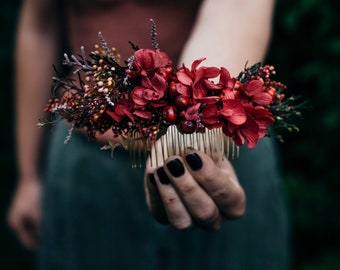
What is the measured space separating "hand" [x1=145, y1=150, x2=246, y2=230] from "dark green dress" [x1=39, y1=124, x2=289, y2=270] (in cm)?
34

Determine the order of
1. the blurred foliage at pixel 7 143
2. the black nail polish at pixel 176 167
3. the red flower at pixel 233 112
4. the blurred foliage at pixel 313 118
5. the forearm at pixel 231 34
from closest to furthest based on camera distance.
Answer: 1. the red flower at pixel 233 112
2. the black nail polish at pixel 176 167
3. the forearm at pixel 231 34
4. the blurred foliage at pixel 313 118
5. the blurred foliage at pixel 7 143

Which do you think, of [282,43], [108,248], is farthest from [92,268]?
[282,43]

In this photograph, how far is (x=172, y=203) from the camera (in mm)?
922

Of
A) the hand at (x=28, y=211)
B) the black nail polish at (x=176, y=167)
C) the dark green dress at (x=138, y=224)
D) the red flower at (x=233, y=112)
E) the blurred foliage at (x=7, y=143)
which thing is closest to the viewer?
the red flower at (x=233, y=112)

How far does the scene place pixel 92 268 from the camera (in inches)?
56.2

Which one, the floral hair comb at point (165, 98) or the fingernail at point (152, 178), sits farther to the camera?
the fingernail at point (152, 178)

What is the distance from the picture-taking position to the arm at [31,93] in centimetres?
157

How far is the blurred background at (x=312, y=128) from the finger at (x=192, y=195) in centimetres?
101

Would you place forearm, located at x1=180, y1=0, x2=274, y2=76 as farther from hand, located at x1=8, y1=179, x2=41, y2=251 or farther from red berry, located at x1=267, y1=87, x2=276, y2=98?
hand, located at x1=8, y1=179, x2=41, y2=251

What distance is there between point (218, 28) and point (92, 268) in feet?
2.46

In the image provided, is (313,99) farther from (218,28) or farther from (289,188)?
(218,28)

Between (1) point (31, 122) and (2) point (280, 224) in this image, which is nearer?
(2) point (280, 224)

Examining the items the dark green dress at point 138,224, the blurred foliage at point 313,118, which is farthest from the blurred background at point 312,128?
the dark green dress at point 138,224

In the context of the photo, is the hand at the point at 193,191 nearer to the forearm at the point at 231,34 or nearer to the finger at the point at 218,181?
the finger at the point at 218,181
